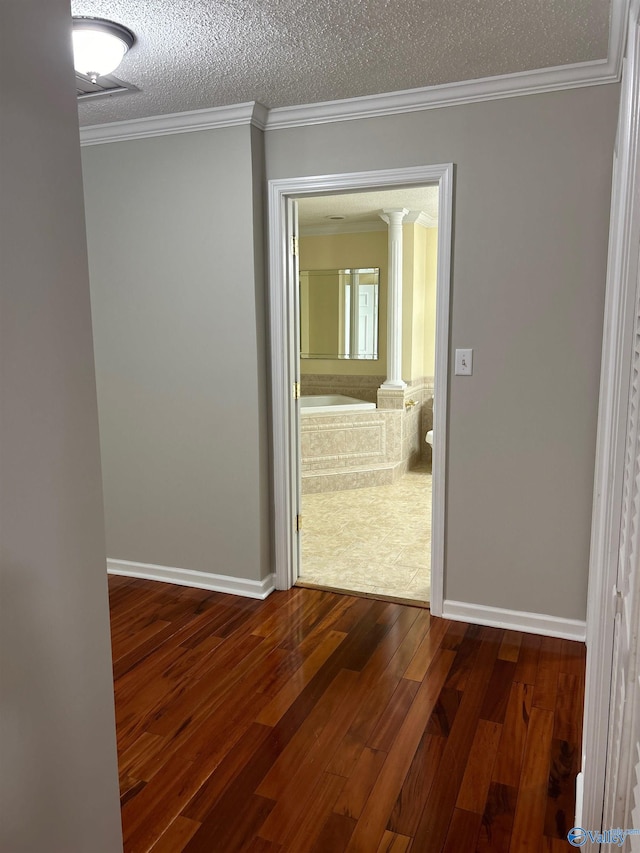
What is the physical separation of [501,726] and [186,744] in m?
1.10

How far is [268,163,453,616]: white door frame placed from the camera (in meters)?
2.86

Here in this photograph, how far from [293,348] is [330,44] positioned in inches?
55.4

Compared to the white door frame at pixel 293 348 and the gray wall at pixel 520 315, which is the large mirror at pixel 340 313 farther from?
the gray wall at pixel 520 315

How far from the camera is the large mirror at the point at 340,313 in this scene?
662 cm

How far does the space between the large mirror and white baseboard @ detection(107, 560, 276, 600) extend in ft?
12.3

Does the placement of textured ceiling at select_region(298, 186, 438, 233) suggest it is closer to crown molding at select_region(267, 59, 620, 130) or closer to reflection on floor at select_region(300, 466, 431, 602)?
crown molding at select_region(267, 59, 620, 130)

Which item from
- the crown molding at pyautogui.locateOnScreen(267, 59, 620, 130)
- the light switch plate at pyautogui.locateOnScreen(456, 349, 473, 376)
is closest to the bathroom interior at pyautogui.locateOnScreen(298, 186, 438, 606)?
the light switch plate at pyautogui.locateOnScreen(456, 349, 473, 376)

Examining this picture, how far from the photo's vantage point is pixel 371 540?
13.7 feet

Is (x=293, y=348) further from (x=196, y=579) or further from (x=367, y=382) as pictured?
(x=367, y=382)

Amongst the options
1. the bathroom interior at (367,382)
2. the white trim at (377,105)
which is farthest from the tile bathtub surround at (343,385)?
the white trim at (377,105)

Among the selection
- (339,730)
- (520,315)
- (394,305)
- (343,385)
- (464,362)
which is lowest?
(339,730)

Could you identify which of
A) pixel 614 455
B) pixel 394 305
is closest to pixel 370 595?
pixel 614 455

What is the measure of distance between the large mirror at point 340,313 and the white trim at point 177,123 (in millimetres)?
3613

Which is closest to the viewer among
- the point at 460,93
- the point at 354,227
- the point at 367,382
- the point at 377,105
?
the point at 460,93
